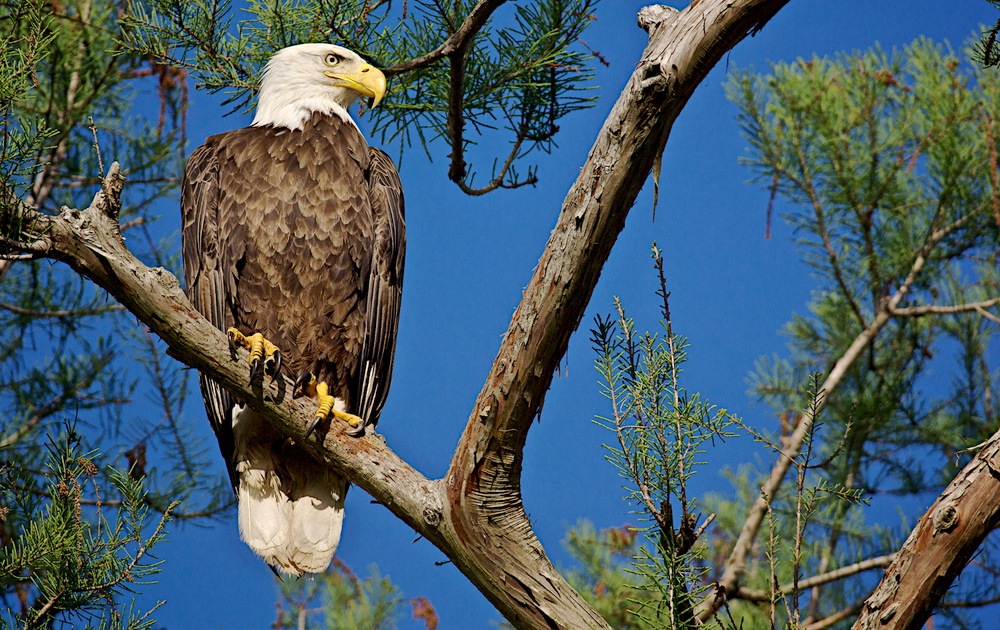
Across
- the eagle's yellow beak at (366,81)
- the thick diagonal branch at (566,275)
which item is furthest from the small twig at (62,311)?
the thick diagonal branch at (566,275)

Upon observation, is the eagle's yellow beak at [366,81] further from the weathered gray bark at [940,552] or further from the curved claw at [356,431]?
the weathered gray bark at [940,552]

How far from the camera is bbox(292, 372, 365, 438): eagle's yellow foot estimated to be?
210 centimetres

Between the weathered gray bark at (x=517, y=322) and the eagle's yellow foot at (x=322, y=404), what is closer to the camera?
the weathered gray bark at (x=517, y=322)

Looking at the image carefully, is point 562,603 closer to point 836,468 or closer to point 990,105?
point 836,468

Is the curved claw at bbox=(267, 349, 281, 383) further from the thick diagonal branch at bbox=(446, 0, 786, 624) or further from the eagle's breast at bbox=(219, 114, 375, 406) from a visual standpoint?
the eagle's breast at bbox=(219, 114, 375, 406)

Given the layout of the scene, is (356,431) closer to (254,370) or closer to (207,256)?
(254,370)

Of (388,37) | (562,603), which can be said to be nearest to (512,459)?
(562,603)

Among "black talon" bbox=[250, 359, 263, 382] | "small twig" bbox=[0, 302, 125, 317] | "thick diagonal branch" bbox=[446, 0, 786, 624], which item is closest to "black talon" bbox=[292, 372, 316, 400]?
"black talon" bbox=[250, 359, 263, 382]

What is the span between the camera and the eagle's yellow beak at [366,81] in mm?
2852

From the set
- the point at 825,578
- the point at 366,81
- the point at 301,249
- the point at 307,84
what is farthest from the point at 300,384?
the point at 825,578

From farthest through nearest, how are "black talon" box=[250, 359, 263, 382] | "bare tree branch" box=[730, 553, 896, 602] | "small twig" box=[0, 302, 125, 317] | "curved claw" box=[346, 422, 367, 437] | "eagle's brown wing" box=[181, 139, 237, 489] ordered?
"small twig" box=[0, 302, 125, 317] → "bare tree branch" box=[730, 553, 896, 602] → "eagle's brown wing" box=[181, 139, 237, 489] → "curved claw" box=[346, 422, 367, 437] → "black talon" box=[250, 359, 263, 382]

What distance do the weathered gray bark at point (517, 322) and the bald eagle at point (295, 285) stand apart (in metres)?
0.71

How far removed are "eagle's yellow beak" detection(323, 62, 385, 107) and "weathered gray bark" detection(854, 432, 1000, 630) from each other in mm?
1805

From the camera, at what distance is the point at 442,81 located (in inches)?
108
